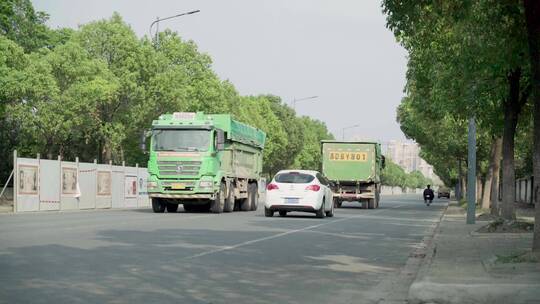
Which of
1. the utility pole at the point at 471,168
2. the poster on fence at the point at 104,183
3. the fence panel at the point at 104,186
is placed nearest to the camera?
the utility pole at the point at 471,168

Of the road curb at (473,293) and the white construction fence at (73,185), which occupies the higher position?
the white construction fence at (73,185)

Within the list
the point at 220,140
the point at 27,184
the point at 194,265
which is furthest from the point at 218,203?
the point at 194,265

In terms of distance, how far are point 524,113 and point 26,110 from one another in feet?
96.5

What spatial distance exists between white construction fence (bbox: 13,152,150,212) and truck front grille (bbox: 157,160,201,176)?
634cm

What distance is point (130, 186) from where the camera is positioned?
43062mm

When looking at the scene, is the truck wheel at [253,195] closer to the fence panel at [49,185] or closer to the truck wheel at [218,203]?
the truck wheel at [218,203]

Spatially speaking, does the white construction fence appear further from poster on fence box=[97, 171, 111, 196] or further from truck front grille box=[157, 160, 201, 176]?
truck front grille box=[157, 160, 201, 176]

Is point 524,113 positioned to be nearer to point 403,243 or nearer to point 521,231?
point 521,231

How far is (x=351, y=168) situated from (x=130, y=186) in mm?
11938

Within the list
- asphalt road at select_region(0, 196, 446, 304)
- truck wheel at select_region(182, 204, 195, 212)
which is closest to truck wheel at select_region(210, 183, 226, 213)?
truck wheel at select_region(182, 204, 195, 212)

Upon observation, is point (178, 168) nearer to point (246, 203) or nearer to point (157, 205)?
point (157, 205)

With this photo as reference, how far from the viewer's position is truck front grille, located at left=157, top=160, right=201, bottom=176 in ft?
96.3

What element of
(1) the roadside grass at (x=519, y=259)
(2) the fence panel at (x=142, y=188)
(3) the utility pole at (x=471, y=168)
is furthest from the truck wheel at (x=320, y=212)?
(2) the fence panel at (x=142, y=188)

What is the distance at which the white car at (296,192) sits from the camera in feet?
88.3
